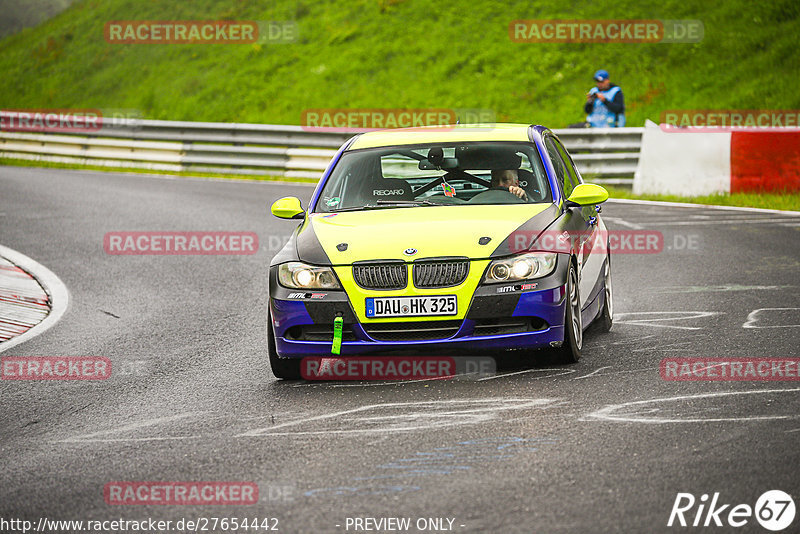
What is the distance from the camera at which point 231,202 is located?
1930 cm

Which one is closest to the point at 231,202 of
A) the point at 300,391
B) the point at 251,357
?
the point at 251,357

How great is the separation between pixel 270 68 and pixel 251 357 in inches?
1186

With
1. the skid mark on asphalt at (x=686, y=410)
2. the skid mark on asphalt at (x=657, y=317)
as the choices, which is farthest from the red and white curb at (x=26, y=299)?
the skid mark on asphalt at (x=686, y=410)

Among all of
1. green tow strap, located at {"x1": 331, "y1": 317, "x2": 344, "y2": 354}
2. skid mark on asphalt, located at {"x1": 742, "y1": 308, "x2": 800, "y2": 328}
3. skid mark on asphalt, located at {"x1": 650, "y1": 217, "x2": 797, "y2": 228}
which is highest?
skid mark on asphalt, located at {"x1": 650, "y1": 217, "x2": 797, "y2": 228}

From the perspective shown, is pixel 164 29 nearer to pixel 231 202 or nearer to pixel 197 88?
pixel 197 88

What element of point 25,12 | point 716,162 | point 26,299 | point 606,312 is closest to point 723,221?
point 716,162

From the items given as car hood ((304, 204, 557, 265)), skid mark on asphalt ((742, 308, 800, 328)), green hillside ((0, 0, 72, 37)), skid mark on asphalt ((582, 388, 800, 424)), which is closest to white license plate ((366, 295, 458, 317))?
car hood ((304, 204, 557, 265))

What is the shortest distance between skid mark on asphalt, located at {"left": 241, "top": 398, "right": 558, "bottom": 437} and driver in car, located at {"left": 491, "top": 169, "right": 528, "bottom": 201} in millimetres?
2082

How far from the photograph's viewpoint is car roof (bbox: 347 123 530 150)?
8.70 metres

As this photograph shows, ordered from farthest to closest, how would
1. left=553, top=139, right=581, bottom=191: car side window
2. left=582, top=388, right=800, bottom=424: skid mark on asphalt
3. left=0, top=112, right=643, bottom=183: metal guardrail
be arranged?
1. left=0, top=112, right=643, bottom=183: metal guardrail
2. left=553, top=139, right=581, bottom=191: car side window
3. left=582, top=388, right=800, bottom=424: skid mark on asphalt

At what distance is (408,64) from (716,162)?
1748 cm

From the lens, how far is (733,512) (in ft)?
14.9

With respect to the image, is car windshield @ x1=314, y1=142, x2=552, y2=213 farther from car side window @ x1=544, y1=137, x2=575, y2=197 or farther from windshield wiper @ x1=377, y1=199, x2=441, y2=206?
car side window @ x1=544, y1=137, x2=575, y2=197

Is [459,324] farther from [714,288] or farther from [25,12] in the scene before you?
[25,12]
